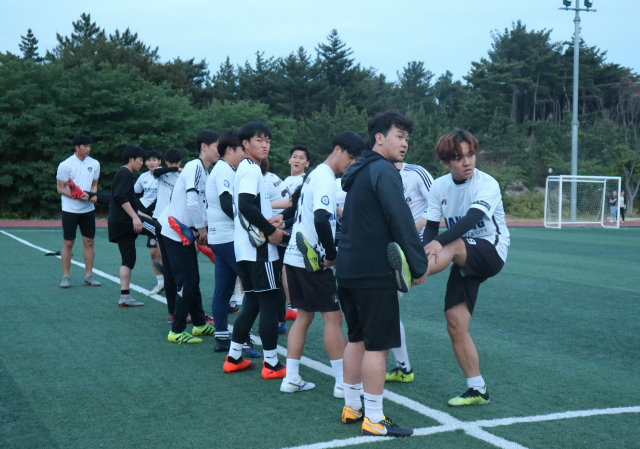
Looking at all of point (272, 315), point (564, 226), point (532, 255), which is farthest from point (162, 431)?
point (564, 226)

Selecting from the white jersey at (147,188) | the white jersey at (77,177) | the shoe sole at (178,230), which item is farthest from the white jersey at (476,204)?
the white jersey at (77,177)

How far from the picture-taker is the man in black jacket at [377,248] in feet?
11.0

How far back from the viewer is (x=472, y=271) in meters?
3.94

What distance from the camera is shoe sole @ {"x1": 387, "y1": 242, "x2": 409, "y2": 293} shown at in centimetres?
331

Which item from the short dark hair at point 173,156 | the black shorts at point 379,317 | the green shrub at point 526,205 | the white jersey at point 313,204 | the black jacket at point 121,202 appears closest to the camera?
the black shorts at point 379,317

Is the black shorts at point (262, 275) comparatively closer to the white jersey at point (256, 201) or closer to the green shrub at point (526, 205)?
the white jersey at point (256, 201)

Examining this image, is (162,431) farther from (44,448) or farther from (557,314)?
(557,314)

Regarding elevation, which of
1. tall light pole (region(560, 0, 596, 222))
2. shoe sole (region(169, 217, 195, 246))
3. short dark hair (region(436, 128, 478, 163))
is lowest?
shoe sole (region(169, 217, 195, 246))

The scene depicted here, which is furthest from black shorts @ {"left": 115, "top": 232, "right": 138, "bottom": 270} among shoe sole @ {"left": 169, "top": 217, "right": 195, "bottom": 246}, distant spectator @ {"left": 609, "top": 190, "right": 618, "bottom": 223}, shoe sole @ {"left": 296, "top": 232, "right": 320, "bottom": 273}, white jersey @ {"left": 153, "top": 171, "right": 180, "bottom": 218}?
distant spectator @ {"left": 609, "top": 190, "right": 618, "bottom": 223}

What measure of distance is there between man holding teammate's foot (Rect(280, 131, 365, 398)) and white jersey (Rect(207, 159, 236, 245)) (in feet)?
3.21

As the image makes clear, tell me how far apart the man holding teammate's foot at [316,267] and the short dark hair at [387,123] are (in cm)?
55

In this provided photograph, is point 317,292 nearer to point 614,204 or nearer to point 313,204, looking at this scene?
point 313,204

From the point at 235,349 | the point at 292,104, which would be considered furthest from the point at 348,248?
the point at 292,104

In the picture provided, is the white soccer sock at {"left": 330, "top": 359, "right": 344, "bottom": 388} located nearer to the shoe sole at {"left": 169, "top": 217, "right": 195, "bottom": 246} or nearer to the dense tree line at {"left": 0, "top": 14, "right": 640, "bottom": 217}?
the shoe sole at {"left": 169, "top": 217, "right": 195, "bottom": 246}
